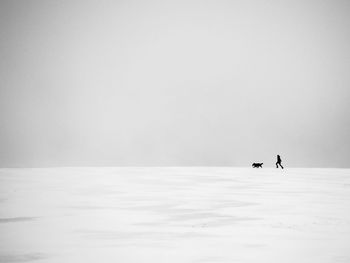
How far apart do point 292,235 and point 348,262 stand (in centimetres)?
256

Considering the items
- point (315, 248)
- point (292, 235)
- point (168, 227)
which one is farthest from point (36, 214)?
point (315, 248)

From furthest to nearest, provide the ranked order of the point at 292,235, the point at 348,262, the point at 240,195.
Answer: the point at 240,195
the point at 292,235
the point at 348,262

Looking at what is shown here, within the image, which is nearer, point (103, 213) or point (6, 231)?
point (6, 231)

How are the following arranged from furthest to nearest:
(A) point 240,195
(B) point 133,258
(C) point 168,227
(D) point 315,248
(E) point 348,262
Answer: (A) point 240,195, (C) point 168,227, (D) point 315,248, (B) point 133,258, (E) point 348,262

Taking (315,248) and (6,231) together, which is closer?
(315,248)

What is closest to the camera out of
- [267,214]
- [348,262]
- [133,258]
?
[348,262]

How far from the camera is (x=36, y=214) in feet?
43.4

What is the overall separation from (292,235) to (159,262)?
12.2ft

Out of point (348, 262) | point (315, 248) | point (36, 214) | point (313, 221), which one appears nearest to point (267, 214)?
point (313, 221)

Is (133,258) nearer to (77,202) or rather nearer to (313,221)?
(313,221)

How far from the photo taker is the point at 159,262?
735 centimetres

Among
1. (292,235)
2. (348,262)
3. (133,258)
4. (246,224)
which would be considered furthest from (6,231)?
(348,262)

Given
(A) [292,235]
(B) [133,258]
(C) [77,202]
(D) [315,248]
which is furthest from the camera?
(C) [77,202]

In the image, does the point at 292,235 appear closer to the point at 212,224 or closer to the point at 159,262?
the point at 212,224
